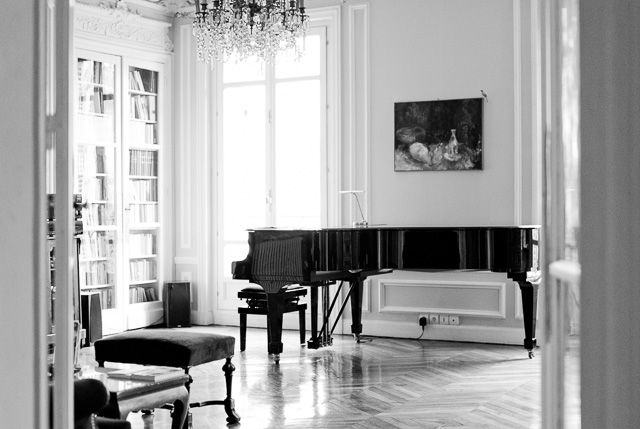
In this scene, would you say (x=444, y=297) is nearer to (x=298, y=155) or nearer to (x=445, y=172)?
(x=445, y=172)

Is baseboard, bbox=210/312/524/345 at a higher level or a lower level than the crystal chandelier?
lower

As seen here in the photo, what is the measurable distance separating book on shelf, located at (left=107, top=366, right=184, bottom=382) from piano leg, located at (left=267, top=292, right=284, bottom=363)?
2365mm

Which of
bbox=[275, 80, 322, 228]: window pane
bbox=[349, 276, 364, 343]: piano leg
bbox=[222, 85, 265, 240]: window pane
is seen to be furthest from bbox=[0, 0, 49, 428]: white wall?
bbox=[222, 85, 265, 240]: window pane

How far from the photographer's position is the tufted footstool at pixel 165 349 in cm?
397

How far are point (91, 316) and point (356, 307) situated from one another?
2223 mm

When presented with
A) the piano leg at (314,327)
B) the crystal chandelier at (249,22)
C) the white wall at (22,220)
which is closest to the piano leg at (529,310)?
the piano leg at (314,327)

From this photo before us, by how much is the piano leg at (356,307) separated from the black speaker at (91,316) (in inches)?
84.5

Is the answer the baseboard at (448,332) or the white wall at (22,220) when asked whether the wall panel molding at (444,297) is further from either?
the white wall at (22,220)

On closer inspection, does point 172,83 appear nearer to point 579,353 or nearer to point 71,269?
point 71,269

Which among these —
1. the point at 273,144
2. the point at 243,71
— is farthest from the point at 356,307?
the point at 243,71

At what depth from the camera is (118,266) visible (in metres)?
7.76

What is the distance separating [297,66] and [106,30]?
5.81 ft

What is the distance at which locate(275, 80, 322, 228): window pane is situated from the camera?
303 inches
